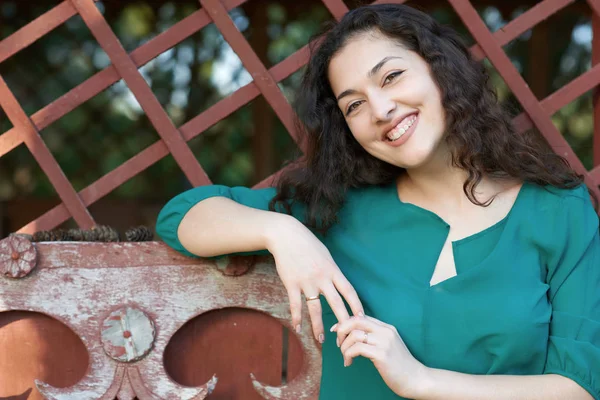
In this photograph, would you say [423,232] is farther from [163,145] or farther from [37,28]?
[37,28]

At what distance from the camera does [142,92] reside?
162cm

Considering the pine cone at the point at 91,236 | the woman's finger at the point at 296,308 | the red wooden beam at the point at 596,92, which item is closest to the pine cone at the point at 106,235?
the pine cone at the point at 91,236

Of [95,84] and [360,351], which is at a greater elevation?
[95,84]

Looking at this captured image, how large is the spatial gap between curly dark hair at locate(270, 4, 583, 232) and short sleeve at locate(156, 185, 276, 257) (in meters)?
0.04

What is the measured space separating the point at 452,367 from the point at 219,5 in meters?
0.95

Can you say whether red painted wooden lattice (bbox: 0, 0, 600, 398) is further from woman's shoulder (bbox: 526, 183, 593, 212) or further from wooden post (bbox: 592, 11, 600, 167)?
woman's shoulder (bbox: 526, 183, 593, 212)

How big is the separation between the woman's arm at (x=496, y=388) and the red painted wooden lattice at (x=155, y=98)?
59 cm

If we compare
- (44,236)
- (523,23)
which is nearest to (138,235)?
(44,236)

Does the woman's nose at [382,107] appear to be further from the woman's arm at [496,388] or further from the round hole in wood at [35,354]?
the round hole in wood at [35,354]

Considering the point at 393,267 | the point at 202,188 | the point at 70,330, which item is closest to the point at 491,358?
the point at 393,267

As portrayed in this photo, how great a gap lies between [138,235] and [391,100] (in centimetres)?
66

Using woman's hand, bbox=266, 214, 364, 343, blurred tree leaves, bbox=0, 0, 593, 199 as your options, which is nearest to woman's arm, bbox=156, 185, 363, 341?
woman's hand, bbox=266, 214, 364, 343

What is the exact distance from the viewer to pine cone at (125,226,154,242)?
5.13 ft

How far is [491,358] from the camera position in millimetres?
→ 1263
